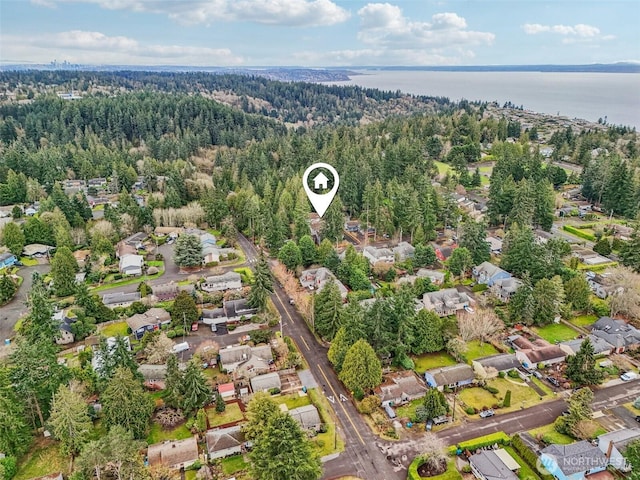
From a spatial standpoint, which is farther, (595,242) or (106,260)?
(595,242)

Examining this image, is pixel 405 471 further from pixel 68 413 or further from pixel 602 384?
pixel 68 413

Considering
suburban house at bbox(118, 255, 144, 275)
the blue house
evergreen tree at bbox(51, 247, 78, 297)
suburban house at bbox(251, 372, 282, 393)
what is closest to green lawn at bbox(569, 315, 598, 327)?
suburban house at bbox(251, 372, 282, 393)

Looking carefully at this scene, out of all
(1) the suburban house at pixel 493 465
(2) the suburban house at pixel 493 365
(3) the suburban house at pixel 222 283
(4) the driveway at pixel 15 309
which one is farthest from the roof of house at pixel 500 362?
(4) the driveway at pixel 15 309

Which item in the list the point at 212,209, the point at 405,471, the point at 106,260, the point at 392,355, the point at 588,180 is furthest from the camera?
the point at 588,180

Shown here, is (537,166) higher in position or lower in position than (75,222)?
higher

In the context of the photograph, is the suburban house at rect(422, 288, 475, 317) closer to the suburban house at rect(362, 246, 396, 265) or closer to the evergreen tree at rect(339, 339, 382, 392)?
the suburban house at rect(362, 246, 396, 265)

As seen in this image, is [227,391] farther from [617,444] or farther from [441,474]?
[617,444]

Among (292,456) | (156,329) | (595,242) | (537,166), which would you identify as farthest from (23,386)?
(537,166)

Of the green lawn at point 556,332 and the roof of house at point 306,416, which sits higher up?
the roof of house at point 306,416

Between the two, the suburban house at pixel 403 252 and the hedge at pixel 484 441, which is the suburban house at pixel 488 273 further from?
the hedge at pixel 484 441
